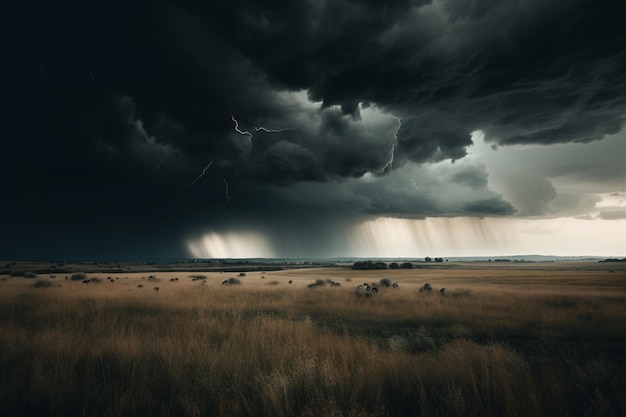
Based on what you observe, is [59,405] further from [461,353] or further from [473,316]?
[473,316]

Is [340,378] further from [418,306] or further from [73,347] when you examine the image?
[418,306]

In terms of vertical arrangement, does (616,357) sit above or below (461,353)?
below

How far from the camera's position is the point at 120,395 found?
14.0 ft

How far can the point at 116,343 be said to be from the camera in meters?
6.57

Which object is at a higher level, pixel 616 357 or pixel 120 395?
pixel 120 395

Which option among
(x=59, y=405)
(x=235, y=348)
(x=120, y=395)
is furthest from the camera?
(x=235, y=348)

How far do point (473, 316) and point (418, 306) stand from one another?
2811mm

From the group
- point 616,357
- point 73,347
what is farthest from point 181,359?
point 616,357

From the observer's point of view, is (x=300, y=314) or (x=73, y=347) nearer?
(x=73, y=347)

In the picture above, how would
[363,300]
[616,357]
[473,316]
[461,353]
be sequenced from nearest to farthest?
[461,353] → [616,357] → [473,316] → [363,300]

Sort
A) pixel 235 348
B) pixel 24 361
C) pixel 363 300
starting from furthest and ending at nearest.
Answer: pixel 363 300, pixel 235 348, pixel 24 361

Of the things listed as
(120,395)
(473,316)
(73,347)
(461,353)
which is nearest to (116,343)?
(73,347)

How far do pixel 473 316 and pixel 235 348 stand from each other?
1119 cm

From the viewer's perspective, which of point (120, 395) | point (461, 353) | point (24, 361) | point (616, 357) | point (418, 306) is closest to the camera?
point (120, 395)
